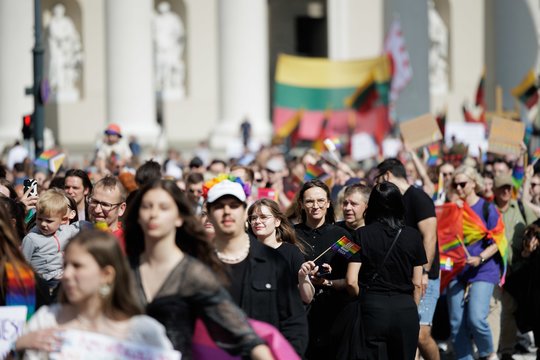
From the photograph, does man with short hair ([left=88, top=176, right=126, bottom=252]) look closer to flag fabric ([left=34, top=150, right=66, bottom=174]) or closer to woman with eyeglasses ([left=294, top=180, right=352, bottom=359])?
woman with eyeglasses ([left=294, top=180, right=352, bottom=359])

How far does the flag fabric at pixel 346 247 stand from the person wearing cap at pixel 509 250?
11.4ft

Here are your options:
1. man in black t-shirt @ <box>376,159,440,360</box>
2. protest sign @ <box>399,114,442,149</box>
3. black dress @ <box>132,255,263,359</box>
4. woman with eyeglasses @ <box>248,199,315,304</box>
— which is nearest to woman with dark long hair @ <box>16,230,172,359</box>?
black dress @ <box>132,255,263,359</box>

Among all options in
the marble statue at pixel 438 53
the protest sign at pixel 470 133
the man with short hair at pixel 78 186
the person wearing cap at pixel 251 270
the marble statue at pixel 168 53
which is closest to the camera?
the person wearing cap at pixel 251 270

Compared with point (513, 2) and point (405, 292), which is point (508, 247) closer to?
point (405, 292)

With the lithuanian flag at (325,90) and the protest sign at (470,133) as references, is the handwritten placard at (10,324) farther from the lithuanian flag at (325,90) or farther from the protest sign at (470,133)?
the lithuanian flag at (325,90)

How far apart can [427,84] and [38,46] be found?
602 inches

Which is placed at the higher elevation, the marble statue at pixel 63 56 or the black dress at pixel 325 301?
the marble statue at pixel 63 56

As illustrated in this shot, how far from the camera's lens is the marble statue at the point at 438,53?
38.3m

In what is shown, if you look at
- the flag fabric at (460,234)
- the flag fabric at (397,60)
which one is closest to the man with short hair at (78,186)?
the flag fabric at (460,234)

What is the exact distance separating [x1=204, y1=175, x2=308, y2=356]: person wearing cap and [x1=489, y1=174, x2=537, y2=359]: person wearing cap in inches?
205

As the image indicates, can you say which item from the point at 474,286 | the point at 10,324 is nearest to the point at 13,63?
the point at 474,286

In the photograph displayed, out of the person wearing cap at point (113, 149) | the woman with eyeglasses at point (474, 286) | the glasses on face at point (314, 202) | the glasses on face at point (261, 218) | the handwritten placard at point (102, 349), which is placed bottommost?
the woman with eyeglasses at point (474, 286)

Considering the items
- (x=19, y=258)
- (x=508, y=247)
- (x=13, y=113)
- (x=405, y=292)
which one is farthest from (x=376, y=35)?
(x=19, y=258)

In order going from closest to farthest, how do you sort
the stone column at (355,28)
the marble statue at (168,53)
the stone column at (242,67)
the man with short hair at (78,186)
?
the man with short hair at (78,186) < the stone column at (242,67) < the marble statue at (168,53) < the stone column at (355,28)
